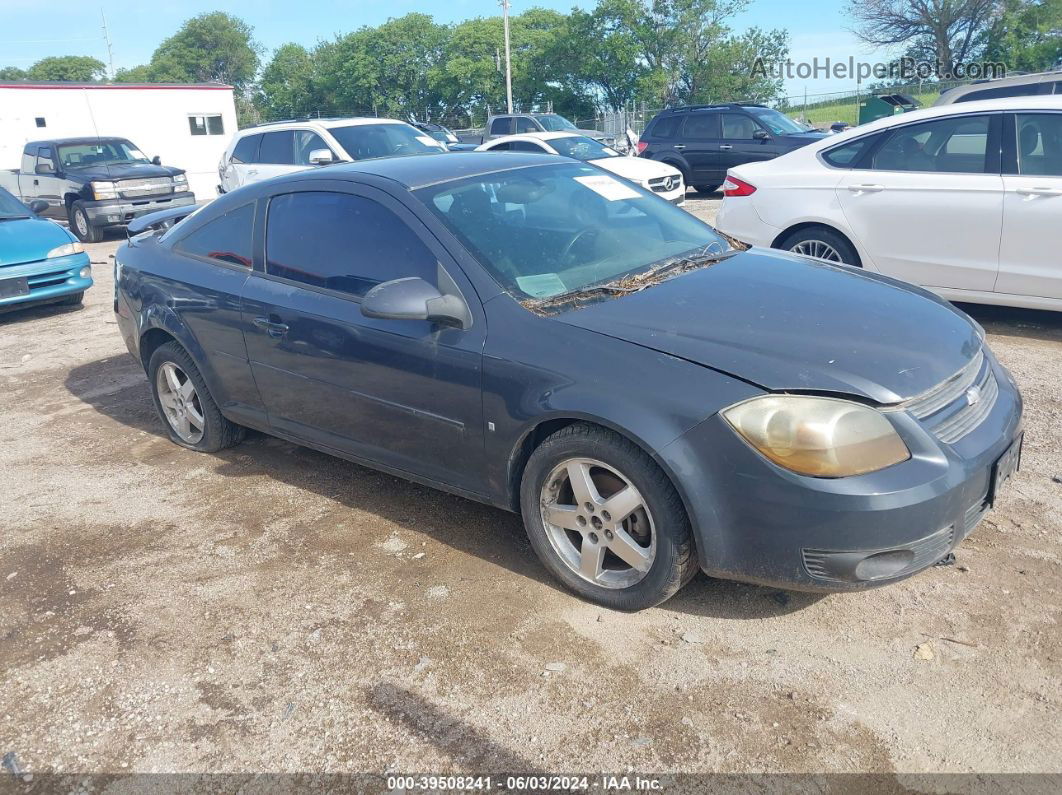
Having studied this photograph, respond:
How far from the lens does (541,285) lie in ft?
11.4

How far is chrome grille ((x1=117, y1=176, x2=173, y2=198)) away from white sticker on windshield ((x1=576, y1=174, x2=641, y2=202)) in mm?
13415

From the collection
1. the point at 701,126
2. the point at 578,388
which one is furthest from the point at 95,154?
the point at 578,388

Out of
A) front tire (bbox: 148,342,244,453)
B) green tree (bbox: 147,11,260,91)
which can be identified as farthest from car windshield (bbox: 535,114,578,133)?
green tree (bbox: 147,11,260,91)

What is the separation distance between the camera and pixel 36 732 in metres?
2.81

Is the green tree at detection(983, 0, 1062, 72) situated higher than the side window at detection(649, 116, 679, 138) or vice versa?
the green tree at detection(983, 0, 1062, 72)

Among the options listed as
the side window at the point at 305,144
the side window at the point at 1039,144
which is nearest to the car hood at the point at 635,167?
the side window at the point at 305,144

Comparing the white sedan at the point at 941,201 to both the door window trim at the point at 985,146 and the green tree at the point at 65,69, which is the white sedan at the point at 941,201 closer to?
the door window trim at the point at 985,146

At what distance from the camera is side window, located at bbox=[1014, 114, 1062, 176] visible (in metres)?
5.83

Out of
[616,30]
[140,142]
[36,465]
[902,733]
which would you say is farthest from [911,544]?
[616,30]

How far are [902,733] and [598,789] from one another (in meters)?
0.92

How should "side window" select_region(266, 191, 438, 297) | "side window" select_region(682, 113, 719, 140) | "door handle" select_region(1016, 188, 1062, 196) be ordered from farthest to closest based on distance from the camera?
1. "side window" select_region(682, 113, 719, 140)
2. "door handle" select_region(1016, 188, 1062, 196)
3. "side window" select_region(266, 191, 438, 297)

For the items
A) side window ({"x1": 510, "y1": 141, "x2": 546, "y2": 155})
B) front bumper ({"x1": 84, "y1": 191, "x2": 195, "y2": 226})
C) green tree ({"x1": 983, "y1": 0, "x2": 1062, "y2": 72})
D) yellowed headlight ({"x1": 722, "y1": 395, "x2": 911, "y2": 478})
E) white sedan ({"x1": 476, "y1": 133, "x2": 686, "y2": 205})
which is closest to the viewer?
yellowed headlight ({"x1": 722, "y1": 395, "x2": 911, "y2": 478})

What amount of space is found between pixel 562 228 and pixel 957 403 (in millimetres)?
1747

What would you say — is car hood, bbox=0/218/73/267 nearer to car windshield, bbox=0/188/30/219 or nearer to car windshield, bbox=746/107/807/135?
car windshield, bbox=0/188/30/219
